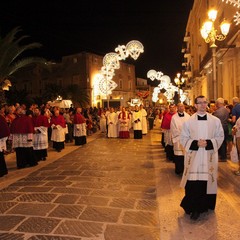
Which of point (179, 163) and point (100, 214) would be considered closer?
point (100, 214)

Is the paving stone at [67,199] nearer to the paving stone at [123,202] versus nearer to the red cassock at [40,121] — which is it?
the paving stone at [123,202]

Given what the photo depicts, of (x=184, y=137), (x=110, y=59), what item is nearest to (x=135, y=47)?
(x=110, y=59)

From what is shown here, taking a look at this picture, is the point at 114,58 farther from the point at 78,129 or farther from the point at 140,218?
the point at 140,218

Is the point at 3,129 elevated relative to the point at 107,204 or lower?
elevated

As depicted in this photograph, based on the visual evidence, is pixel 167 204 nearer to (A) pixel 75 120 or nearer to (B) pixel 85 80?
(A) pixel 75 120

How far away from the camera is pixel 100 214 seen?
5.77 m

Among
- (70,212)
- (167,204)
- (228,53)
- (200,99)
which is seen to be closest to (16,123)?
(70,212)

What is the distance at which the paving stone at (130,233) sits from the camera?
4828 mm

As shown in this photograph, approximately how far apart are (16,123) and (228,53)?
1169cm

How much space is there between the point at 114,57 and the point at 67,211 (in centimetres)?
1640

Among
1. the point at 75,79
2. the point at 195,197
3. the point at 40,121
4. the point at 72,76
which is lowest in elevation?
the point at 195,197

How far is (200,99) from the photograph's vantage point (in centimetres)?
552

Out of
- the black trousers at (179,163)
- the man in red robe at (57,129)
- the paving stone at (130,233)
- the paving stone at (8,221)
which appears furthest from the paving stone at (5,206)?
the man in red robe at (57,129)

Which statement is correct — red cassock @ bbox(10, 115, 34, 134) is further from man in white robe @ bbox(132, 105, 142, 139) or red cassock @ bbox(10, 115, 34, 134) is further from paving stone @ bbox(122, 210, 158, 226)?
man in white robe @ bbox(132, 105, 142, 139)
